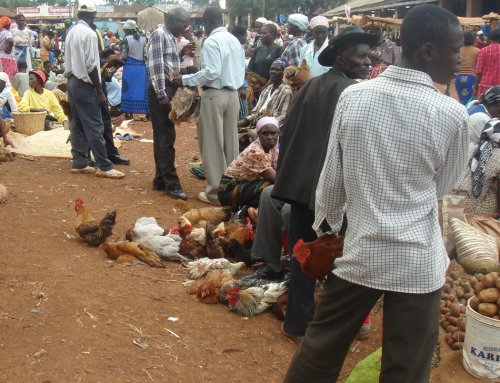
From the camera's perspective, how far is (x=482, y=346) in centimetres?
350

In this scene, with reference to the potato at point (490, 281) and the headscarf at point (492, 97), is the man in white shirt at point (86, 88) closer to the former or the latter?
the headscarf at point (492, 97)

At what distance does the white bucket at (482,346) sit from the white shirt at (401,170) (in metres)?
1.25

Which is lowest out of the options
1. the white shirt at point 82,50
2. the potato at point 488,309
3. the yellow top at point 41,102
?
the potato at point 488,309

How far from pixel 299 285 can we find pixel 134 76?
8253 millimetres

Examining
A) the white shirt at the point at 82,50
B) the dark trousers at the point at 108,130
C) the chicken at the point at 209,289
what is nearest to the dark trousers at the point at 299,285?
the chicken at the point at 209,289

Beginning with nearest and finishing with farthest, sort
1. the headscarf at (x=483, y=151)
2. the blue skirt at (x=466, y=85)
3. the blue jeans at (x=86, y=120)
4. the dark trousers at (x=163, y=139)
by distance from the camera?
the headscarf at (x=483, y=151) < the dark trousers at (x=163, y=139) < the blue jeans at (x=86, y=120) < the blue skirt at (x=466, y=85)

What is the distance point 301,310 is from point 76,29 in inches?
198

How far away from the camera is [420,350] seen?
7.93 ft

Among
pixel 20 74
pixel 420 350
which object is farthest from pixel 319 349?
pixel 20 74

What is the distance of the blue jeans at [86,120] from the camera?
7504 millimetres

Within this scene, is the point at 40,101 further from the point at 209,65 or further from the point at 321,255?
the point at 321,255

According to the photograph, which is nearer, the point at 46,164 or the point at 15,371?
the point at 15,371

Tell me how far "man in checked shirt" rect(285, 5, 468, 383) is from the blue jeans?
5647 millimetres

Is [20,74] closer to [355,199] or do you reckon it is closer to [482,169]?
[482,169]
